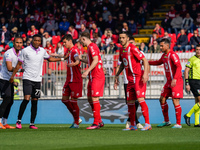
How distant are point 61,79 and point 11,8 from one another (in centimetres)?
1447

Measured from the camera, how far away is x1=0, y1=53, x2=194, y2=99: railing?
49.5ft

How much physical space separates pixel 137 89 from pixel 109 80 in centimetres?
567

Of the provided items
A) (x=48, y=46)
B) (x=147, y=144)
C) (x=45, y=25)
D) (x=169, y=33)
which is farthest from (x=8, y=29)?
(x=147, y=144)

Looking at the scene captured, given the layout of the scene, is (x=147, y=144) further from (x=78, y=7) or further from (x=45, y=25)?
(x=78, y=7)

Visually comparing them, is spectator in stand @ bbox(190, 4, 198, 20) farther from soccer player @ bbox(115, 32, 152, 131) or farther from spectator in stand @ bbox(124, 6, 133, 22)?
soccer player @ bbox(115, 32, 152, 131)

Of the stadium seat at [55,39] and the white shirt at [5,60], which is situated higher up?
the stadium seat at [55,39]

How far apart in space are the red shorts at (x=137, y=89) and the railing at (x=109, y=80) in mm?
5179

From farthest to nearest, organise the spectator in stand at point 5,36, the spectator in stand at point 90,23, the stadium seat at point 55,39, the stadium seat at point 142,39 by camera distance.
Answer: the spectator in stand at point 90,23
the spectator in stand at point 5,36
the stadium seat at point 142,39
the stadium seat at point 55,39

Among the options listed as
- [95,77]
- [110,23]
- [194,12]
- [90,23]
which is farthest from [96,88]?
[90,23]

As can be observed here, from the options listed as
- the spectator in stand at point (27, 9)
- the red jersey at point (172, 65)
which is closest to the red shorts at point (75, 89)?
the red jersey at point (172, 65)

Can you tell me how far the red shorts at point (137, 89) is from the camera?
9.67 m

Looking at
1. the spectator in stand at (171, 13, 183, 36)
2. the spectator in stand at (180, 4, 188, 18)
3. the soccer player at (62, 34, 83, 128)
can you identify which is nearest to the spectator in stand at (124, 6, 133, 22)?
the spectator in stand at (171, 13, 183, 36)

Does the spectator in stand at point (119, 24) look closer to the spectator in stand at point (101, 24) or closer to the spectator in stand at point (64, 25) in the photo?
the spectator in stand at point (101, 24)

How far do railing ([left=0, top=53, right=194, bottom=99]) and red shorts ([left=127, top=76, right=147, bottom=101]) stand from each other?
17.0ft
